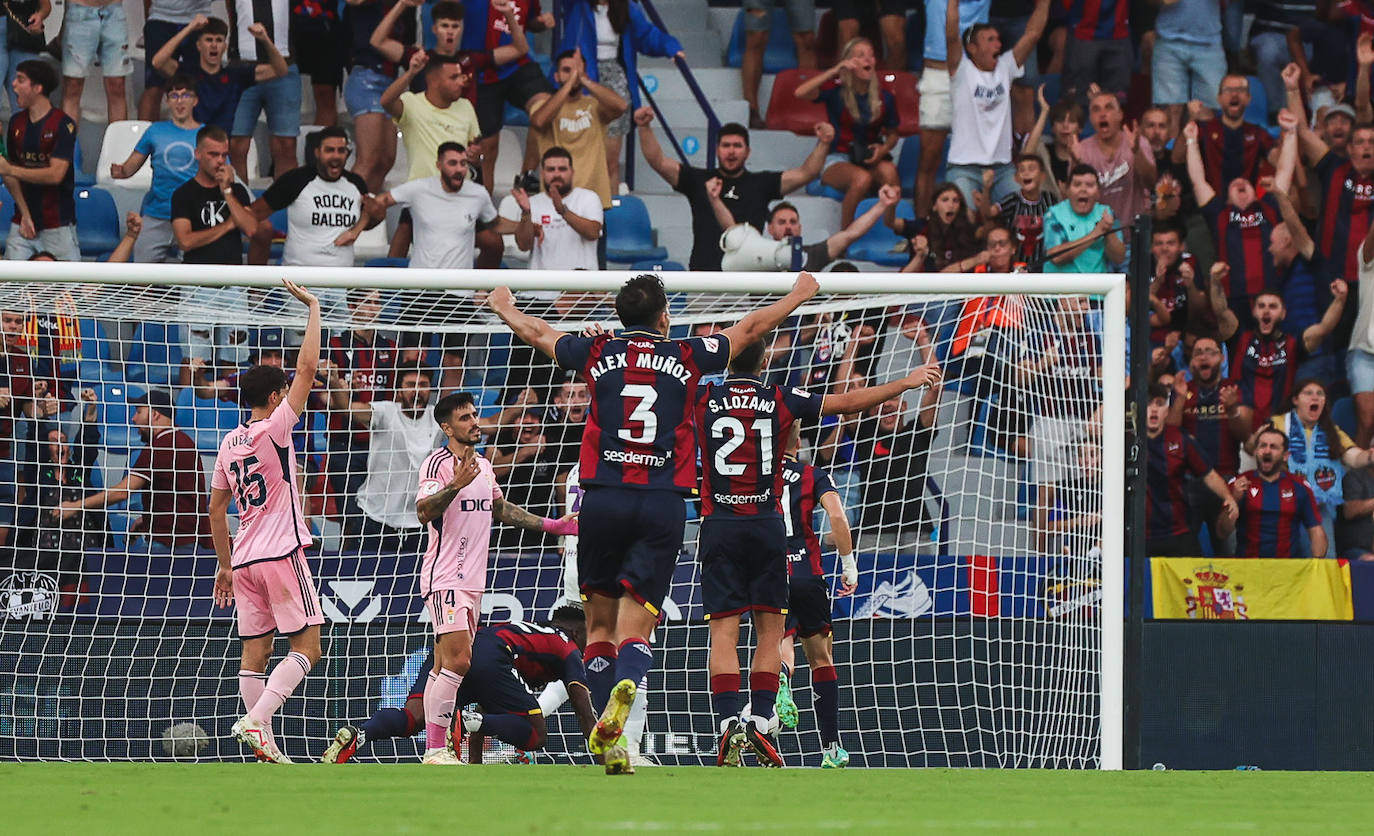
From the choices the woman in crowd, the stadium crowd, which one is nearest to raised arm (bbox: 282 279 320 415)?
the stadium crowd

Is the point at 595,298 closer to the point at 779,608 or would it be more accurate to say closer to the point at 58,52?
the point at 779,608

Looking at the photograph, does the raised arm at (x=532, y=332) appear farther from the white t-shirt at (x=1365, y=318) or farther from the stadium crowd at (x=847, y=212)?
the white t-shirt at (x=1365, y=318)

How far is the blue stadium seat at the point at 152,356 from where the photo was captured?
10.8m

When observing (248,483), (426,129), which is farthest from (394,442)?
(426,129)

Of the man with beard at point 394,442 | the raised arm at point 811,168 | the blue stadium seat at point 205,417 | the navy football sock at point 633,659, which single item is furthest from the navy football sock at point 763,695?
the raised arm at point 811,168

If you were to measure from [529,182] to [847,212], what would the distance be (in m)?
2.62

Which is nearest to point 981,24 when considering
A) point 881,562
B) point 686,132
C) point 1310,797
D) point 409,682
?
point 686,132

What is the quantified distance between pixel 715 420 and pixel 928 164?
23.4 feet

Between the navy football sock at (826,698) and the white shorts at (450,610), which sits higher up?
the white shorts at (450,610)

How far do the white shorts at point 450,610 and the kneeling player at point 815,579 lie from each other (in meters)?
1.75

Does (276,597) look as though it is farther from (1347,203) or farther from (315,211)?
(1347,203)

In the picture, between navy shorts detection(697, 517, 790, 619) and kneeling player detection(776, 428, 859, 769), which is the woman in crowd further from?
navy shorts detection(697, 517, 790, 619)

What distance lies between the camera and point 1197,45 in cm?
1460

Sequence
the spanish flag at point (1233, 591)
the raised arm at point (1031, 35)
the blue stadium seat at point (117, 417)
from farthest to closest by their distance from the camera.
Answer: the raised arm at point (1031, 35) < the spanish flag at point (1233, 591) < the blue stadium seat at point (117, 417)
